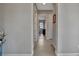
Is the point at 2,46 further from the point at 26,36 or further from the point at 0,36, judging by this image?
the point at 26,36

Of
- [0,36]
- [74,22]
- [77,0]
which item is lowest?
[0,36]

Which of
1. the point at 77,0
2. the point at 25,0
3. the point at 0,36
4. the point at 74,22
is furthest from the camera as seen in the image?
the point at 74,22

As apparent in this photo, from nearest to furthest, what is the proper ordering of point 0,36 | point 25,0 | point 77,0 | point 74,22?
1. point 77,0
2. point 25,0
3. point 0,36
4. point 74,22

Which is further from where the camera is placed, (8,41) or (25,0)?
(8,41)

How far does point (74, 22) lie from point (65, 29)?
11.7 inches

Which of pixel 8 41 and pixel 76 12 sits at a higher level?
pixel 76 12

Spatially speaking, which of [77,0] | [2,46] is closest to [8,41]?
[2,46]

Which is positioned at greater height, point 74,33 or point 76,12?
point 76,12

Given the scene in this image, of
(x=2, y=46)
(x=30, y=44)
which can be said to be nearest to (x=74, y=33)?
(x=30, y=44)

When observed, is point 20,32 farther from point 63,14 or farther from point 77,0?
point 77,0

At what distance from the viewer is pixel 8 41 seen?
11.9 ft

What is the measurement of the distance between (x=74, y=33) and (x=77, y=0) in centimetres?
195

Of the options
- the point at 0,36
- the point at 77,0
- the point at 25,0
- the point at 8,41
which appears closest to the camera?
the point at 77,0

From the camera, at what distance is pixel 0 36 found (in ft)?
11.1
